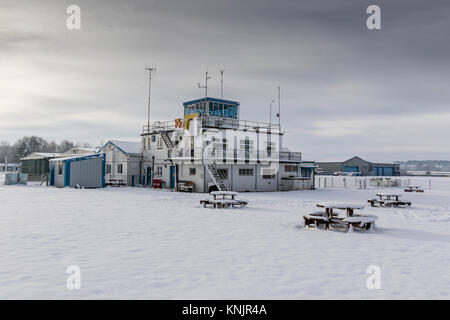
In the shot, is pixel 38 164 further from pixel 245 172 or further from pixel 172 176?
pixel 245 172

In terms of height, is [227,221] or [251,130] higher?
Result: [251,130]

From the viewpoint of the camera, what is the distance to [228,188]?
105ft

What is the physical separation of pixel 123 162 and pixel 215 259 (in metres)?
36.0

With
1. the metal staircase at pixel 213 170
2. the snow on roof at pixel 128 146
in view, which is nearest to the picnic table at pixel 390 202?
the metal staircase at pixel 213 170

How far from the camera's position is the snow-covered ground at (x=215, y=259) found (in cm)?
621

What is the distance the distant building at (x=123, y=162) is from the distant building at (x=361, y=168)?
5533 cm

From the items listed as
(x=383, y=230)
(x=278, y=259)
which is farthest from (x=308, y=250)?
(x=383, y=230)

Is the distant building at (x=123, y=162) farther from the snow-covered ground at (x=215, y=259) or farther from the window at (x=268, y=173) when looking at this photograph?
the snow-covered ground at (x=215, y=259)

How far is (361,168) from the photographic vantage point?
8538cm

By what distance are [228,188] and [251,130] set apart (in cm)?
774

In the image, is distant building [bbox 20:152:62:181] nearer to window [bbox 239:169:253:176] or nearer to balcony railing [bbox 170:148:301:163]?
balcony railing [bbox 170:148:301:163]

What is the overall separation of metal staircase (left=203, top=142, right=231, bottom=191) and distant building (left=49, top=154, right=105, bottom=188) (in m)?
12.8

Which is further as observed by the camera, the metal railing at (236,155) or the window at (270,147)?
the window at (270,147)
